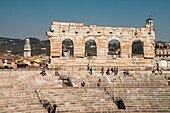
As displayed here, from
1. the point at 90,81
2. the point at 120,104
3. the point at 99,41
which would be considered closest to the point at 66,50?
the point at 99,41

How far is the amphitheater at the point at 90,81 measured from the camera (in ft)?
72.3

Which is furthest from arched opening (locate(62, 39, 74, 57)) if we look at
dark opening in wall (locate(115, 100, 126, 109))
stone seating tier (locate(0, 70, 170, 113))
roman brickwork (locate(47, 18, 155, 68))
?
dark opening in wall (locate(115, 100, 126, 109))

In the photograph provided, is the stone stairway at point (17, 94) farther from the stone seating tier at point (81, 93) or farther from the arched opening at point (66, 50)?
the arched opening at point (66, 50)

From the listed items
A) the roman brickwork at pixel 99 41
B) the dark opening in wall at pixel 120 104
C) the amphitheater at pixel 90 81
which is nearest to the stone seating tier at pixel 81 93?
the amphitheater at pixel 90 81

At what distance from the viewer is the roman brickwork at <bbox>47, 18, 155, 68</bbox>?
2995 cm

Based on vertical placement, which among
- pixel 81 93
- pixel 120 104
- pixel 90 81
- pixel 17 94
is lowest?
pixel 120 104

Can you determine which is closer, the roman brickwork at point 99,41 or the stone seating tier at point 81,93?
the stone seating tier at point 81,93

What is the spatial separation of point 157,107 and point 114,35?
9.93 m

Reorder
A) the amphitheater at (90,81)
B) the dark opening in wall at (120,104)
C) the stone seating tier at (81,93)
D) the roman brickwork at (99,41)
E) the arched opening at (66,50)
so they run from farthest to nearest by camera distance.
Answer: the arched opening at (66,50), the roman brickwork at (99,41), the dark opening in wall at (120,104), the amphitheater at (90,81), the stone seating tier at (81,93)

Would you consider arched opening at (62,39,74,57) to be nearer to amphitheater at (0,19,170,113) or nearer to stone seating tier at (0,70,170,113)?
amphitheater at (0,19,170,113)

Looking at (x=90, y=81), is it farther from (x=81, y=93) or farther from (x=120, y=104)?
(x=120, y=104)

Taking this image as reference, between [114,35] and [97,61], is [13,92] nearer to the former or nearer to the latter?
[97,61]

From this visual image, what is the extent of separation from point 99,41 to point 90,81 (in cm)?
545

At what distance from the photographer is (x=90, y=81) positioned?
→ 87.9 feet
